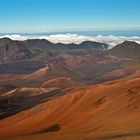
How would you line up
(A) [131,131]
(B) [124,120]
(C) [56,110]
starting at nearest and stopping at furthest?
(A) [131,131] < (B) [124,120] < (C) [56,110]

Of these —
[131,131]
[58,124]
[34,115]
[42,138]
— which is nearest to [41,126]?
[58,124]

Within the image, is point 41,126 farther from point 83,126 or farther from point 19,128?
point 83,126

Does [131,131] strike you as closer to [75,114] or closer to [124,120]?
[124,120]

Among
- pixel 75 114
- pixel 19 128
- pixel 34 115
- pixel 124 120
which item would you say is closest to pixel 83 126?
pixel 124 120

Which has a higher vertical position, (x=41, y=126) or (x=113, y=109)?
(x=113, y=109)

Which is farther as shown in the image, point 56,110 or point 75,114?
point 56,110

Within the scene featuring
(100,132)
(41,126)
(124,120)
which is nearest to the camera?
(100,132)
